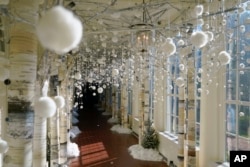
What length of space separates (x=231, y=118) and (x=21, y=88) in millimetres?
3779

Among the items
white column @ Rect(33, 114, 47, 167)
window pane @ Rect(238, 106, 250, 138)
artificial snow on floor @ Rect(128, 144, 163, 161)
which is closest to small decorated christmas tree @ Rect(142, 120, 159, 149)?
artificial snow on floor @ Rect(128, 144, 163, 161)

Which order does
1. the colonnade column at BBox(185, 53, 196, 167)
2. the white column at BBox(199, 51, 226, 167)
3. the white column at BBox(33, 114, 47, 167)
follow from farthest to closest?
1. the colonnade column at BBox(185, 53, 196, 167)
2. the white column at BBox(199, 51, 226, 167)
3. the white column at BBox(33, 114, 47, 167)

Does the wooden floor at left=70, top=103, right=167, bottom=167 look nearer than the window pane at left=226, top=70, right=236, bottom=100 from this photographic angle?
No

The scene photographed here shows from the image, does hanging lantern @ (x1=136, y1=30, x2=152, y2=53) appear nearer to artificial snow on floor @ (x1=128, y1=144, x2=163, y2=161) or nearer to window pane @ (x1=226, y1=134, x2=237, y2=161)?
window pane @ (x1=226, y1=134, x2=237, y2=161)

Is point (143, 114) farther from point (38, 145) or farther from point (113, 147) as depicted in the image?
point (38, 145)

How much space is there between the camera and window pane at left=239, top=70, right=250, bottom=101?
439cm

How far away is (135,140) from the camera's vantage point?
416 inches

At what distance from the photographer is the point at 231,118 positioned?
4.82 meters

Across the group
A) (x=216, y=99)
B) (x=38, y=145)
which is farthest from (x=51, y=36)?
(x=216, y=99)

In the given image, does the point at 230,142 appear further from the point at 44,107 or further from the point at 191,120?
the point at 44,107

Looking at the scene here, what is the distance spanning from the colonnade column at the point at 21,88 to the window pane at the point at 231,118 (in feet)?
11.8

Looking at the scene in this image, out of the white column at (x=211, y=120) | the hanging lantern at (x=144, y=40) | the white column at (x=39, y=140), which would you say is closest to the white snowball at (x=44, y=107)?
the white column at (x=39, y=140)

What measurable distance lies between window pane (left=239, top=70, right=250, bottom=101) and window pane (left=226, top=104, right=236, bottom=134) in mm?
305

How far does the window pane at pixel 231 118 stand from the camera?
15.5 feet
